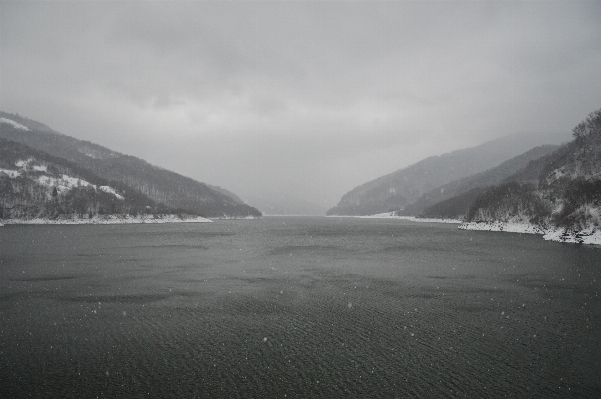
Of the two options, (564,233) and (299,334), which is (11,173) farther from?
(564,233)

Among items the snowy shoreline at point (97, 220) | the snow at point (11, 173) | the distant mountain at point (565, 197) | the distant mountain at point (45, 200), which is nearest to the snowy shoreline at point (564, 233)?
the distant mountain at point (565, 197)

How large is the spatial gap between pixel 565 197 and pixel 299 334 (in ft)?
366

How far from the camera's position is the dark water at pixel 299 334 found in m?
12.3

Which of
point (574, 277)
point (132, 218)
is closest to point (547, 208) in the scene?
point (574, 277)

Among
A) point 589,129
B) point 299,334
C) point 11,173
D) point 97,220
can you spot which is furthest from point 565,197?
point 11,173

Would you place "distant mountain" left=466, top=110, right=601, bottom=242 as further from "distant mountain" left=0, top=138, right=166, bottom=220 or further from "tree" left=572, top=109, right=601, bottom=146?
"distant mountain" left=0, top=138, right=166, bottom=220

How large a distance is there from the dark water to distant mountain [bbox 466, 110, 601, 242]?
4862cm

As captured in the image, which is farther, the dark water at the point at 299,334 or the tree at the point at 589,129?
the tree at the point at 589,129

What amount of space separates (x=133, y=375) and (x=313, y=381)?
7.75 m

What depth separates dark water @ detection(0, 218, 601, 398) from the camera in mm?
12258

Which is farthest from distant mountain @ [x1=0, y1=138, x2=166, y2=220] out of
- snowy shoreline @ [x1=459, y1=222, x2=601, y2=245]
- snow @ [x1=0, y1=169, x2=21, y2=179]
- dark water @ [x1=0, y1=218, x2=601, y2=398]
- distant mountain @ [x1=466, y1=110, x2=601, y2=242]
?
distant mountain @ [x1=466, y1=110, x2=601, y2=242]

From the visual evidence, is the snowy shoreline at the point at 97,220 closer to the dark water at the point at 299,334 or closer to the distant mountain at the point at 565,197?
the dark water at the point at 299,334

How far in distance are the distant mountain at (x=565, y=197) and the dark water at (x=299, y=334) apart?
4862 centimetres

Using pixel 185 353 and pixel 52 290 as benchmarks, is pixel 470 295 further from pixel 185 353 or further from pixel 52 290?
pixel 52 290
